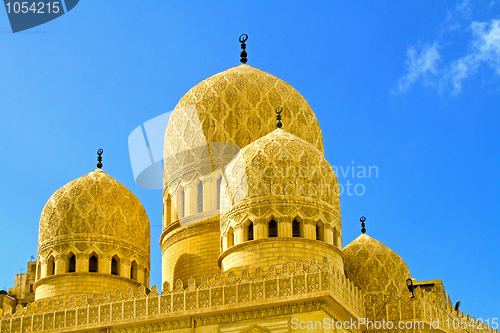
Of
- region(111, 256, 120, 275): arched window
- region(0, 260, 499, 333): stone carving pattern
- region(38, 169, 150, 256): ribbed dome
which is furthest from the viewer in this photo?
region(111, 256, 120, 275): arched window

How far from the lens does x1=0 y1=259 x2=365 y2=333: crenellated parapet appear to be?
915 inches

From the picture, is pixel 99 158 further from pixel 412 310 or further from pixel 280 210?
pixel 412 310

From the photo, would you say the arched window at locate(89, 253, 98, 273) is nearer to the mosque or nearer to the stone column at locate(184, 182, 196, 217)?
the mosque

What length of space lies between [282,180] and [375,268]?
19.6ft

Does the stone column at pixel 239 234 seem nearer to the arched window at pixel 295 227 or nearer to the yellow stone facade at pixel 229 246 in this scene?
the yellow stone facade at pixel 229 246

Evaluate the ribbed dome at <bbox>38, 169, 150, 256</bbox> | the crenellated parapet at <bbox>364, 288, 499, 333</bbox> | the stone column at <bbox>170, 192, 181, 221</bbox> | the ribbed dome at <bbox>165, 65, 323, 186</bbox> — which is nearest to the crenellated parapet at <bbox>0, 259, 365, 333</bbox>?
the crenellated parapet at <bbox>364, 288, 499, 333</bbox>

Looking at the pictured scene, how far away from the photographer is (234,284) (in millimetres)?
24062

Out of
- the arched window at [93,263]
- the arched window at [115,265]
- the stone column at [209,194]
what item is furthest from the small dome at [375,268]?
the arched window at [93,263]

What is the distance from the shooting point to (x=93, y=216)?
29.3 m

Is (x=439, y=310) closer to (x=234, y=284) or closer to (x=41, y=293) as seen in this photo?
(x=234, y=284)

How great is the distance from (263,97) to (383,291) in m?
7.26

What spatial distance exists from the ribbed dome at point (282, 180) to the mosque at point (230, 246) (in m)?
0.04

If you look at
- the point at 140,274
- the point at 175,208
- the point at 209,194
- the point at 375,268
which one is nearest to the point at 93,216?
the point at 140,274

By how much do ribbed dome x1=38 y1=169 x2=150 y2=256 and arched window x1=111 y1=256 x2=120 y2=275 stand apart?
0.45 meters
